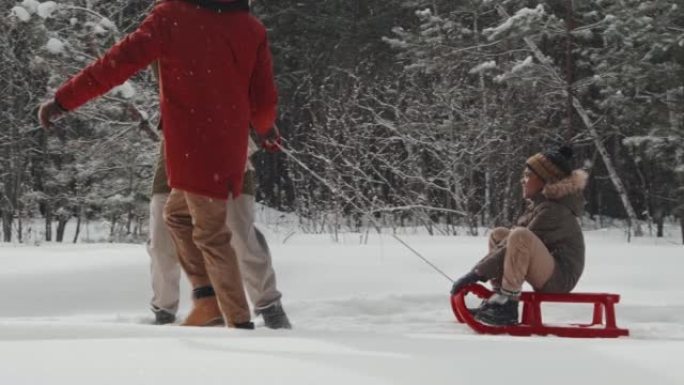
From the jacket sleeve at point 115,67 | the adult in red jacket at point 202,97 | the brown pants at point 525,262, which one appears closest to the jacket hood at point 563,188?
the brown pants at point 525,262

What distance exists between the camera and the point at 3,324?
3.42 m

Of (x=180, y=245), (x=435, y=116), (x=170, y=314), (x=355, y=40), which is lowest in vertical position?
(x=170, y=314)

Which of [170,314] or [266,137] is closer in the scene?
[266,137]

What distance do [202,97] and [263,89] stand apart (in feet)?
1.34

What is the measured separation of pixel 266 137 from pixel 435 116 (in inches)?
465

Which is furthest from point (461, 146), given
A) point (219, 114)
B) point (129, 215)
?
point (219, 114)

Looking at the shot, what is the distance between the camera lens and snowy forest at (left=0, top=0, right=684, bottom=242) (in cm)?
1332

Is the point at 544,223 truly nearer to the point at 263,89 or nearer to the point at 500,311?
the point at 500,311

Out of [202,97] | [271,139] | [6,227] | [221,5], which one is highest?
[221,5]

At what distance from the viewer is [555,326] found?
17.5 feet

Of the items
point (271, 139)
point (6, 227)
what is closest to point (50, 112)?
point (271, 139)

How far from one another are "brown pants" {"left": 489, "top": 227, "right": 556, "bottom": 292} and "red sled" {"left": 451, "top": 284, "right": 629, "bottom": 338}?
0.10 m

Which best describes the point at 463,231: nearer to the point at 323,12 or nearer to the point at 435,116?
the point at 435,116

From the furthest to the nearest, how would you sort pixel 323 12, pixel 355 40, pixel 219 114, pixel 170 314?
1. pixel 323 12
2. pixel 355 40
3. pixel 170 314
4. pixel 219 114
